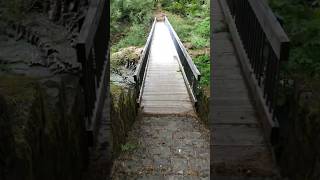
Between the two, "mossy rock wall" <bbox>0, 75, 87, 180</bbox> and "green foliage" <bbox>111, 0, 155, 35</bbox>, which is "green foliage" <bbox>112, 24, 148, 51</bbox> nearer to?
"green foliage" <bbox>111, 0, 155, 35</bbox>

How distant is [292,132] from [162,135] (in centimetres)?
425

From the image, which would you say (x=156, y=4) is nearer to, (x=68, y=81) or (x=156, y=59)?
(x=156, y=59)

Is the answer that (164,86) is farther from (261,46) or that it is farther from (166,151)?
(261,46)

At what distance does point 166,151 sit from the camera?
→ 6.78 m

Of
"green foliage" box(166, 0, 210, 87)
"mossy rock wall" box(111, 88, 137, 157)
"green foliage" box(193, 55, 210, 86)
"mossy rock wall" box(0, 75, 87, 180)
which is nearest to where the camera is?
"mossy rock wall" box(0, 75, 87, 180)

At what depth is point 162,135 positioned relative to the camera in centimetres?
780

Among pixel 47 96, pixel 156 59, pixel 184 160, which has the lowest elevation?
pixel 156 59

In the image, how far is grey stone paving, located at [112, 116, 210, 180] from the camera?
18.3ft

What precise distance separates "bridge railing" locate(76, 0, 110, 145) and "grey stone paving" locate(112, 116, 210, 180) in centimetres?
81

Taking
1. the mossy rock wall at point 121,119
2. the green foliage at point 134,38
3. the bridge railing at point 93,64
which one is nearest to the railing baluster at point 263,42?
the bridge railing at point 93,64

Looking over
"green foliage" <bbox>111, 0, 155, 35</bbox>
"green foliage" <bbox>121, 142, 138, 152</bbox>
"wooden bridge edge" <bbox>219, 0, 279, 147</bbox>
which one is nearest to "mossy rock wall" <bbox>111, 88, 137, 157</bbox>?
"green foliage" <bbox>121, 142, 138, 152</bbox>

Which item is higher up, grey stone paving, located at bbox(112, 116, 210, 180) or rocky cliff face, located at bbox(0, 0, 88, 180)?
rocky cliff face, located at bbox(0, 0, 88, 180)

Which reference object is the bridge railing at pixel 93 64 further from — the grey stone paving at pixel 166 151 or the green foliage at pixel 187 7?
the green foliage at pixel 187 7

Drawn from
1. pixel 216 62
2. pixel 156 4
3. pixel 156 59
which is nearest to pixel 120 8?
pixel 156 4
